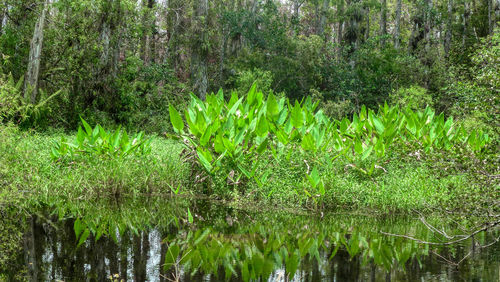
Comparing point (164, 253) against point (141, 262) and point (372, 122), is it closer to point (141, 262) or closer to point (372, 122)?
point (141, 262)

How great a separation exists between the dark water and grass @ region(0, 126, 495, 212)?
350mm

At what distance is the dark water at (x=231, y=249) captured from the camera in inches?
134

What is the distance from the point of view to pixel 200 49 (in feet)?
59.1

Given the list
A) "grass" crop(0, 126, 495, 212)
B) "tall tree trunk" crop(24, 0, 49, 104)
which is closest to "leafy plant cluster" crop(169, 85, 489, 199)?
"grass" crop(0, 126, 495, 212)

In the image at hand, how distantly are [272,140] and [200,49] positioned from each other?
38.9ft

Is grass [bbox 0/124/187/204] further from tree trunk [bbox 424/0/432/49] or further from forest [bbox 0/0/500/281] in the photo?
tree trunk [bbox 424/0/432/49]

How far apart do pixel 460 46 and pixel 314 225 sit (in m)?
16.9

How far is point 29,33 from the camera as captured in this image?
536 inches

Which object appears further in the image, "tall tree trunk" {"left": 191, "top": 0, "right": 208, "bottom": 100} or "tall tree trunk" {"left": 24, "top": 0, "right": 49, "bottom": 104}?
"tall tree trunk" {"left": 191, "top": 0, "right": 208, "bottom": 100}

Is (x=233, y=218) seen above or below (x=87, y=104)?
below

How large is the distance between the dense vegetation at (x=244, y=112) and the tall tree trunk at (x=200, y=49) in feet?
0.17

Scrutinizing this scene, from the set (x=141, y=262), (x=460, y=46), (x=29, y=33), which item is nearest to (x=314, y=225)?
(x=141, y=262)

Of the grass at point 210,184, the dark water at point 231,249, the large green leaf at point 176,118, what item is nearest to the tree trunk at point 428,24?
the grass at point 210,184

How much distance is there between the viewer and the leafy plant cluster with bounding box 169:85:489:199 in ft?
20.5
